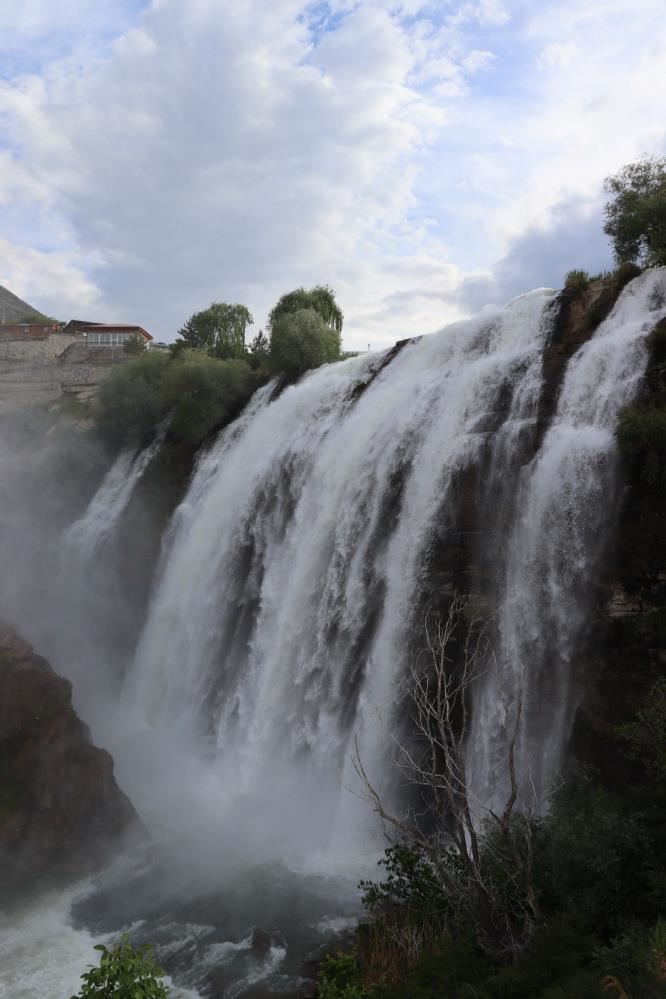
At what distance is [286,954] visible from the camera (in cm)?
1257

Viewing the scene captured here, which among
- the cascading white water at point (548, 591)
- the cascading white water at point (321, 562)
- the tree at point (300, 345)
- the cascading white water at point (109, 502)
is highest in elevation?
the tree at point (300, 345)

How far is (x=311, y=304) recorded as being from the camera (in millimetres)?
43625

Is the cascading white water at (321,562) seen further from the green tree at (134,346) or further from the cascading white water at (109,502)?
the green tree at (134,346)

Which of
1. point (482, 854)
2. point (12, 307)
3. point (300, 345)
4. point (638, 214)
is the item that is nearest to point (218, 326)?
point (300, 345)

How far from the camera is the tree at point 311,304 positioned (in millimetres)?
43438

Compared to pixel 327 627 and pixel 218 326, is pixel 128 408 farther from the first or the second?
pixel 327 627

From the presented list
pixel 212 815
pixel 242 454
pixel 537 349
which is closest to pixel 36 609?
pixel 242 454

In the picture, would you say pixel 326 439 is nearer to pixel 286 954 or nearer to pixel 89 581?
pixel 89 581

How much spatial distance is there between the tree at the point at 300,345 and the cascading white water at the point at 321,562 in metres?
6.05

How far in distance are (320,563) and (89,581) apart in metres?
12.8

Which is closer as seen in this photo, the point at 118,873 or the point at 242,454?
the point at 118,873

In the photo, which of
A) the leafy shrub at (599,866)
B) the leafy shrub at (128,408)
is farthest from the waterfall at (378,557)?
the leafy shrub at (128,408)

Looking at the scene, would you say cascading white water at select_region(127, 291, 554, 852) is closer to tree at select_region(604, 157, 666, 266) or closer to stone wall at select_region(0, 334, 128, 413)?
tree at select_region(604, 157, 666, 266)

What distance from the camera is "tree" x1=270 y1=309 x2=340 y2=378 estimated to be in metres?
32.1
